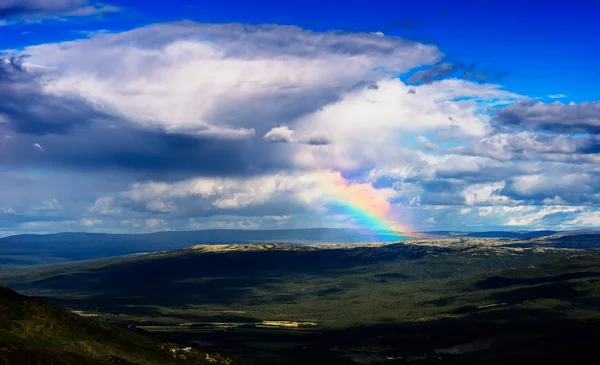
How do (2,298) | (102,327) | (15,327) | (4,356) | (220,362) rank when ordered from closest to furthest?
(4,356)
(15,327)
(2,298)
(102,327)
(220,362)

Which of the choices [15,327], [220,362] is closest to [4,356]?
[15,327]

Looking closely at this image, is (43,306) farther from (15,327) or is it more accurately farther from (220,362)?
(220,362)

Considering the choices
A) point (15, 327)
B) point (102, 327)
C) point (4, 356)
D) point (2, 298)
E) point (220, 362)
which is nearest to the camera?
point (4, 356)

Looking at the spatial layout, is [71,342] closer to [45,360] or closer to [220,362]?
[45,360]

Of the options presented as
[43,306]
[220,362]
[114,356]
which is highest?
[43,306]

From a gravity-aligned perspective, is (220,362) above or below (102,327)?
below

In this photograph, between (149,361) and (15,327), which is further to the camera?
(149,361)

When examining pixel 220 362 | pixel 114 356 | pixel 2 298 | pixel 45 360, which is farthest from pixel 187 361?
pixel 45 360
